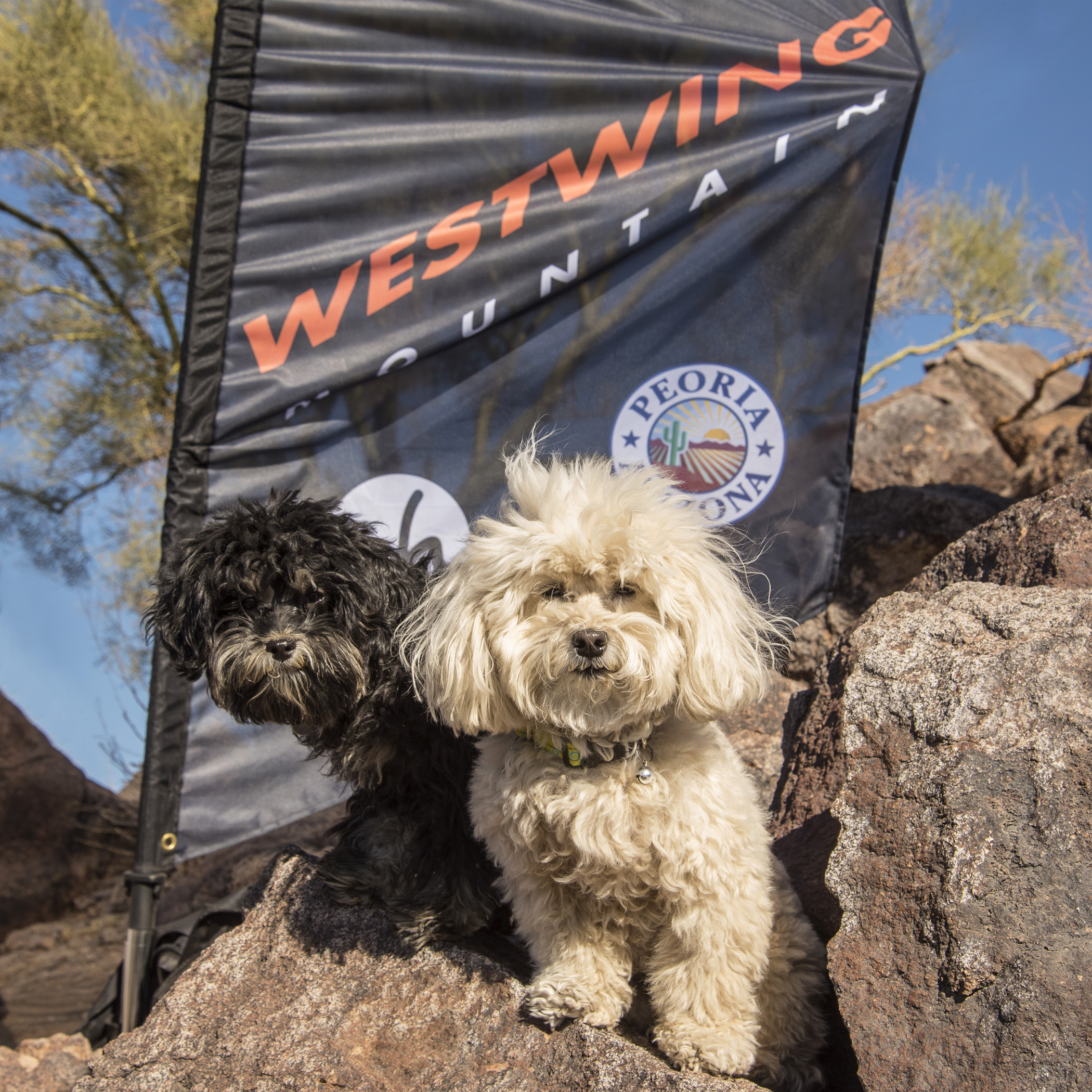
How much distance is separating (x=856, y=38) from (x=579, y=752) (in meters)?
4.10

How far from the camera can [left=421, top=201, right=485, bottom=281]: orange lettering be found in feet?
13.8

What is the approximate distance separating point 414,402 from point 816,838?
8.83ft

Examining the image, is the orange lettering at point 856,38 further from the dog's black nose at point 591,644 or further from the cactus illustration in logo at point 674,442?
the dog's black nose at point 591,644

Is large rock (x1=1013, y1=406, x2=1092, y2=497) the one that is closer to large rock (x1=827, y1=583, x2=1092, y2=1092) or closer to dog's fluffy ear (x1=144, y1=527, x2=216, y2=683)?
large rock (x1=827, y1=583, x2=1092, y2=1092)

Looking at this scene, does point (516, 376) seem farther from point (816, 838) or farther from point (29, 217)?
point (29, 217)

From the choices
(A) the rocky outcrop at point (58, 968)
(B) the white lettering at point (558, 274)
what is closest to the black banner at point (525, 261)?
(B) the white lettering at point (558, 274)

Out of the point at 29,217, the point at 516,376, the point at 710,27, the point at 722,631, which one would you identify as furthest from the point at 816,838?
the point at 29,217

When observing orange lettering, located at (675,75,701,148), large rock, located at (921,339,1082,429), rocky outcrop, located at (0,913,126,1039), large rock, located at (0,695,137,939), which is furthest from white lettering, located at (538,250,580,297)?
large rock, located at (921,339,1082,429)

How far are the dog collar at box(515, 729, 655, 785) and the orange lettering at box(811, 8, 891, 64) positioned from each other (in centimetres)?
382

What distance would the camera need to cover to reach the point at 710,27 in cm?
433

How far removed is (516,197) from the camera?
4.27 meters

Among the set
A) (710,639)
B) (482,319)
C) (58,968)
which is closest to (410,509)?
(482,319)

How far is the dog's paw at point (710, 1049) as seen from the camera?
2.09 m

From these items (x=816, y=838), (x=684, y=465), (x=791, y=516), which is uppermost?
(x=684, y=465)
